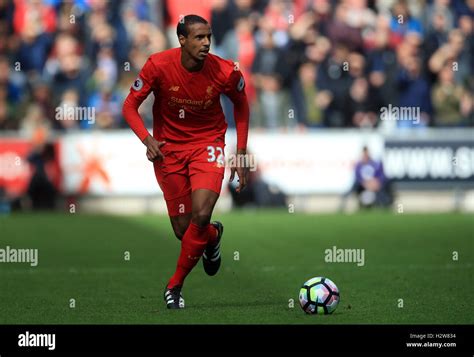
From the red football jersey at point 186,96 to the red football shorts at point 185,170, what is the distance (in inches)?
3.5

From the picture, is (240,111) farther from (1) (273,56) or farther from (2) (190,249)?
(1) (273,56)

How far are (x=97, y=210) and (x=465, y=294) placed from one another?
1293 cm

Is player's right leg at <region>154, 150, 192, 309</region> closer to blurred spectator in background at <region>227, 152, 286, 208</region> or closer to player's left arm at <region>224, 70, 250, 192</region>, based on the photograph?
player's left arm at <region>224, 70, 250, 192</region>

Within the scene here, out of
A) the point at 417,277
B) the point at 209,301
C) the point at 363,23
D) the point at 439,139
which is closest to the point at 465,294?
the point at 417,277

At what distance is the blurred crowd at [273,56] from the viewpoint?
2397 centimetres

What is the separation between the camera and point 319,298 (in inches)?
388

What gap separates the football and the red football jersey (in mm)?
1437

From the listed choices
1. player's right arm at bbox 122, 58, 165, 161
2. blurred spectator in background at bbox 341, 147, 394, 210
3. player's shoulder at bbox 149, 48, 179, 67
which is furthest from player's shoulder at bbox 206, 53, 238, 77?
blurred spectator in background at bbox 341, 147, 394, 210

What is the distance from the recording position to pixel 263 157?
23.2 m

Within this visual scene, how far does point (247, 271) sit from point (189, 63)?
3889 mm

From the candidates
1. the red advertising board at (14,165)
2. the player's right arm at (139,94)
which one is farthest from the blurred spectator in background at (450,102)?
the player's right arm at (139,94)

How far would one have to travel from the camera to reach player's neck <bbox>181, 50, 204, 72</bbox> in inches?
406

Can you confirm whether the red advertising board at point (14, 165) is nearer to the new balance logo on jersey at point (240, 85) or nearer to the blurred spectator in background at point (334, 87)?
the blurred spectator in background at point (334, 87)

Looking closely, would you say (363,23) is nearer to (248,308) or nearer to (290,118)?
(290,118)
